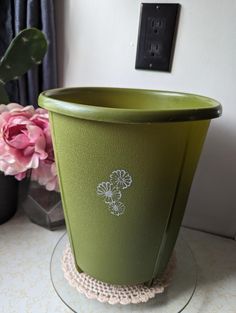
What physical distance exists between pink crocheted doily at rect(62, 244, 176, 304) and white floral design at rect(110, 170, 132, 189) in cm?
22

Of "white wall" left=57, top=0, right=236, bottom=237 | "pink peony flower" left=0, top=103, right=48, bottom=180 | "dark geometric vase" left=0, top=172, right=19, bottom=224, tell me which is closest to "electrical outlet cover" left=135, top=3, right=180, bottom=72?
"white wall" left=57, top=0, right=236, bottom=237

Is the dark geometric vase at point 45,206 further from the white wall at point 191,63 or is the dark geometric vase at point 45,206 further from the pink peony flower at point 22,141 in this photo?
the white wall at point 191,63

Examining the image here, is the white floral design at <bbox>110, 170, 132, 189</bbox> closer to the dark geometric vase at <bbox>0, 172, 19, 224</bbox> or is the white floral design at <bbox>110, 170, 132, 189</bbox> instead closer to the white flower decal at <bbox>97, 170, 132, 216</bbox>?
the white flower decal at <bbox>97, 170, 132, 216</bbox>

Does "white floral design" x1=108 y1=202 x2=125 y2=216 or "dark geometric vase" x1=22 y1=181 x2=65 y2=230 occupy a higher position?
"white floral design" x1=108 y1=202 x2=125 y2=216

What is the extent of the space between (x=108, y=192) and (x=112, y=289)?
21 cm

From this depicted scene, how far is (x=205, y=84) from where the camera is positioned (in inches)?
21.3

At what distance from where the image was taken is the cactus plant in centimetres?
49

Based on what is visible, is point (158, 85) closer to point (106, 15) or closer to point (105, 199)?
point (106, 15)

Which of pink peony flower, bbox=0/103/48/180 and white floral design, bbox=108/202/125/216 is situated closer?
white floral design, bbox=108/202/125/216

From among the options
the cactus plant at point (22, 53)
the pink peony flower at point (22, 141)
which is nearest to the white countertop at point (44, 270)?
the pink peony flower at point (22, 141)

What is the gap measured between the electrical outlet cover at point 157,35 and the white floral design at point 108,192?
35 cm

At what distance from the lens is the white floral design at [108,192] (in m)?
0.33

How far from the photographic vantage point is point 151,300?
433mm

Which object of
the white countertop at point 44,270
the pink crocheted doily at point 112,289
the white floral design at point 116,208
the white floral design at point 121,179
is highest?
the white floral design at point 121,179
